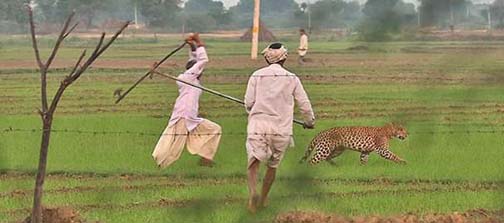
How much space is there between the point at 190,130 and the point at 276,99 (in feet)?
8.73

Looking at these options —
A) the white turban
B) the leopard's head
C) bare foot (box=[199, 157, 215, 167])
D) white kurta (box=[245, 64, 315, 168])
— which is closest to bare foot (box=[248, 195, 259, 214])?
white kurta (box=[245, 64, 315, 168])

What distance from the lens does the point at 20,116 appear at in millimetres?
14992

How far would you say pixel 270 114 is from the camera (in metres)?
7.45

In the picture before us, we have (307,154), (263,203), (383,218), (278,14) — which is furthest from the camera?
(278,14)

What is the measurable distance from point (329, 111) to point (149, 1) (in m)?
6.27

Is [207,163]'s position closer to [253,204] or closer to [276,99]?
[253,204]

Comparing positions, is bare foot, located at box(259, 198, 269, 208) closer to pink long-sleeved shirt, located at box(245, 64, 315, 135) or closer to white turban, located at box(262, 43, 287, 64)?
pink long-sleeved shirt, located at box(245, 64, 315, 135)

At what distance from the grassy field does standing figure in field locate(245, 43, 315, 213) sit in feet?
1.32

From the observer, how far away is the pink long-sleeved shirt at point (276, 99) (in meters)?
7.43

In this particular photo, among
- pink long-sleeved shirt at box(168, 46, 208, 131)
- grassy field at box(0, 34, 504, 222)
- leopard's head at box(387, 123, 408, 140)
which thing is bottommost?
grassy field at box(0, 34, 504, 222)

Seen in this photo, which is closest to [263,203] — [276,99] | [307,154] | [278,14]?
[276,99]

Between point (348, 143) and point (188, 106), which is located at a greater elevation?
point (188, 106)

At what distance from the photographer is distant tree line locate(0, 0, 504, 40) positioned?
1464cm

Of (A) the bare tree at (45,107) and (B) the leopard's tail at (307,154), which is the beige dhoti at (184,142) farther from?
(A) the bare tree at (45,107)
